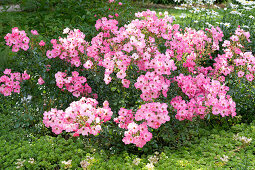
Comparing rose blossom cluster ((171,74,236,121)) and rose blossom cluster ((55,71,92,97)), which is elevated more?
rose blossom cluster ((171,74,236,121))

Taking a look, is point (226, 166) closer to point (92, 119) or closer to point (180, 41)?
point (92, 119)

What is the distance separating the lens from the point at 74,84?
332 cm

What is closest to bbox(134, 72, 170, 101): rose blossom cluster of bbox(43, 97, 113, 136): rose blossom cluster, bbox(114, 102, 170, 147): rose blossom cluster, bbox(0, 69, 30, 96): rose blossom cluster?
bbox(114, 102, 170, 147): rose blossom cluster

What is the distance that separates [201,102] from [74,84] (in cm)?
154

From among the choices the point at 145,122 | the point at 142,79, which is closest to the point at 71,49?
the point at 142,79

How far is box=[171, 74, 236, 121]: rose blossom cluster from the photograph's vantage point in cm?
281

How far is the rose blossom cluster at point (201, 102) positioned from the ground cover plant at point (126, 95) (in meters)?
0.01

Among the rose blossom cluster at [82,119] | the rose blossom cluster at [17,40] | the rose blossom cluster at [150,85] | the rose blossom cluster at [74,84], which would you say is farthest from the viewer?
the rose blossom cluster at [17,40]

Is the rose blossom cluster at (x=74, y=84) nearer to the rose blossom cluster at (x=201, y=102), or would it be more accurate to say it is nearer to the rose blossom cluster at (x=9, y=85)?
the rose blossom cluster at (x=9, y=85)

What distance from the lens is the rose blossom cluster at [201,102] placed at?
281 cm

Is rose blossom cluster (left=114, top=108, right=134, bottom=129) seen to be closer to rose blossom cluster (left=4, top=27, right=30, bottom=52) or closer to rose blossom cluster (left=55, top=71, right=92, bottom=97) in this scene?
rose blossom cluster (left=55, top=71, right=92, bottom=97)

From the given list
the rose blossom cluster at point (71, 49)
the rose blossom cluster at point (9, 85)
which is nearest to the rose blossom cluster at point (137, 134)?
the rose blossom cluster at point (71, 49)

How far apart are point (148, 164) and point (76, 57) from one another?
5.21 feet

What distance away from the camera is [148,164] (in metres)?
2.60
